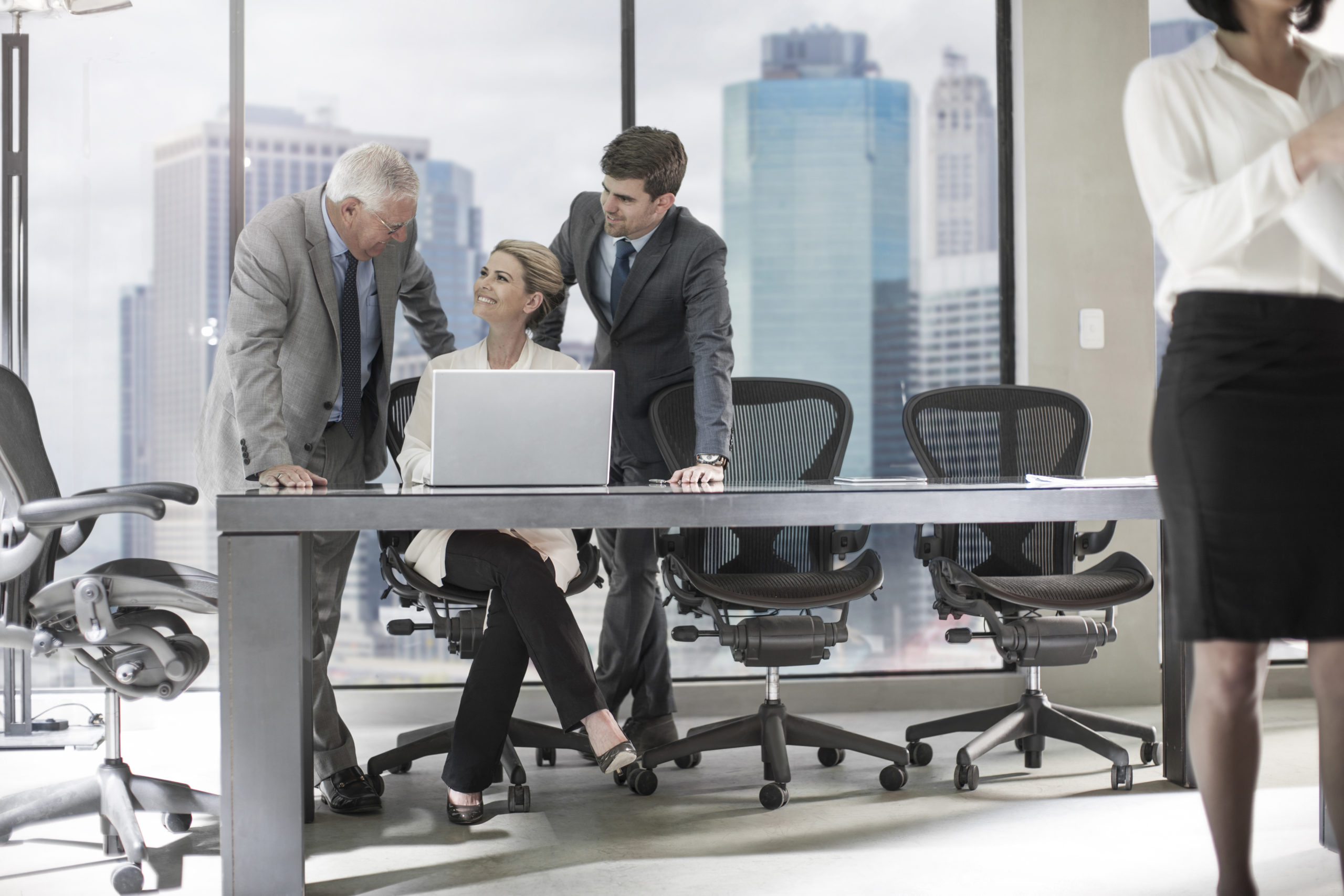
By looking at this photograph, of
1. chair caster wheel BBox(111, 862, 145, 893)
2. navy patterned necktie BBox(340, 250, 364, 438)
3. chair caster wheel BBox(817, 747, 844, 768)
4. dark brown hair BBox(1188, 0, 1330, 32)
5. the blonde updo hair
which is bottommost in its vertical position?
chair caster wheel BBox(817, 747, 844, 768)

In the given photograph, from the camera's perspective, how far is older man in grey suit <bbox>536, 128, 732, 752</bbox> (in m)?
3.00

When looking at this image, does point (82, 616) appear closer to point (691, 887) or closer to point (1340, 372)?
point (691, 887)

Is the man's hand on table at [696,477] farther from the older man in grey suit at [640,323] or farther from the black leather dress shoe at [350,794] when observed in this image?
the black leather dress shoe at [350,794]

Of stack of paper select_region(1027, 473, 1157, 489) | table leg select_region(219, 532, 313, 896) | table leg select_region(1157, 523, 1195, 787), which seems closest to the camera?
table leg select_region(219, 532, 313, 896)

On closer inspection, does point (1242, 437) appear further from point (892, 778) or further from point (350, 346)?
point (350, 346)

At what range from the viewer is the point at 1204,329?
141cm

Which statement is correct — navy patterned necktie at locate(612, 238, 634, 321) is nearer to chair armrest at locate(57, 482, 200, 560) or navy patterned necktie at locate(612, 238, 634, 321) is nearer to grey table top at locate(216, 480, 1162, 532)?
grey table top at locate(216, 480, 1162, 532)

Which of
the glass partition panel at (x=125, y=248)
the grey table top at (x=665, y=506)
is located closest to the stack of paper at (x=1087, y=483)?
the grey table top at (x=665, y=506)

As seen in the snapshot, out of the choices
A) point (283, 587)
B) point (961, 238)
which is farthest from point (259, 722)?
point (961, 238)

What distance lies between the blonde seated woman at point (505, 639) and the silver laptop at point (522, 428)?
152mm

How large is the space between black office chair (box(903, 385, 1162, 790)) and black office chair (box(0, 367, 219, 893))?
1844 millimetres

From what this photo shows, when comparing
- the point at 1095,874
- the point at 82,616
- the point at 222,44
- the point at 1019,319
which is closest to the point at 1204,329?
the point at 1095,874

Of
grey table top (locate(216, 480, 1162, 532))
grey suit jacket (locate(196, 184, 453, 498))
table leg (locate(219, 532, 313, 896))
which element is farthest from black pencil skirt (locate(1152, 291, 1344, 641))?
A: grey suit jacket (locate(196, 184, 453, 498))

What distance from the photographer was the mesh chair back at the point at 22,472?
2.25 meters
